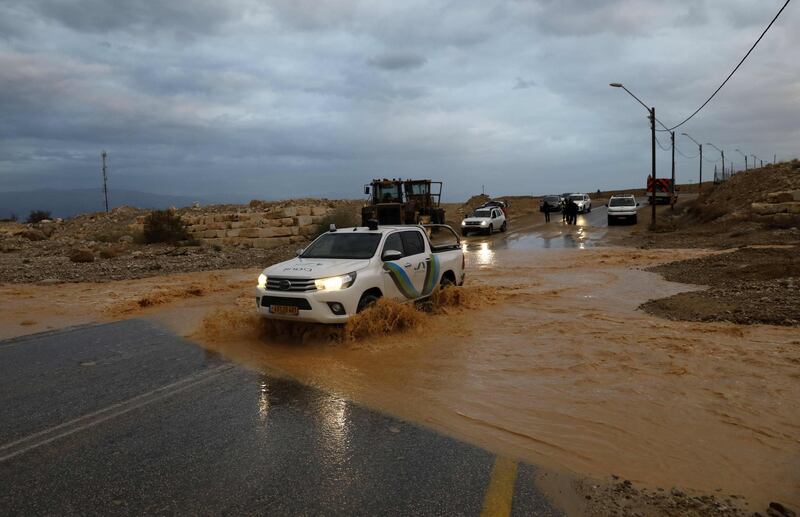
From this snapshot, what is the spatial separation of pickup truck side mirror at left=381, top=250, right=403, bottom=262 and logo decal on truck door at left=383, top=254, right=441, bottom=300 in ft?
0.30

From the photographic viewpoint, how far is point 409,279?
9234 millimetres

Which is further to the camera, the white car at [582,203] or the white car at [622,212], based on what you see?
the white car at [582,203]

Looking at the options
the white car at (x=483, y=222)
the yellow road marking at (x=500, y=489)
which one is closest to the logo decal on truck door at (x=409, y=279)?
the yellow road marking at (x=500, y=489)

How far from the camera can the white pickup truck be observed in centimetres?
763

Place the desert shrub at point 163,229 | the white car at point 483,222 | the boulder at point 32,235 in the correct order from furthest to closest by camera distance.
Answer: the white car at point 483,222, the boulder at point 32,235, the desert shrub at point 163,229

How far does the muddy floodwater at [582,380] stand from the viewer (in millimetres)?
4332

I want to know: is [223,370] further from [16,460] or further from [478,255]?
[478,255]

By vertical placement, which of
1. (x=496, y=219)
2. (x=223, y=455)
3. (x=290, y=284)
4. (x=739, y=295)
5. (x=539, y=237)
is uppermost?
(x=496, y=219)

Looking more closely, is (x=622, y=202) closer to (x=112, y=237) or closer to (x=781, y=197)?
(x=781, y=197)

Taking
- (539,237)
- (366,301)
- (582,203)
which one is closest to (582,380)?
(366,301)

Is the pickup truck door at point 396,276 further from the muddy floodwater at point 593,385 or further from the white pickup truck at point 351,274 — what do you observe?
the muddy floodwater at point 593,385

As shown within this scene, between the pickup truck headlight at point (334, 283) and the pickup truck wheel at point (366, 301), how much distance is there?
0.37m

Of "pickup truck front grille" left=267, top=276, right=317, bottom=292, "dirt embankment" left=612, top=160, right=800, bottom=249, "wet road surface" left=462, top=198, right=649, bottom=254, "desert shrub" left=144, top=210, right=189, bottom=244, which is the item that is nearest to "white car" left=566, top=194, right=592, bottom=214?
"wet road surface" left=462, top=198, right=649, bottom=254

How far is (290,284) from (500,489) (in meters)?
4.74
